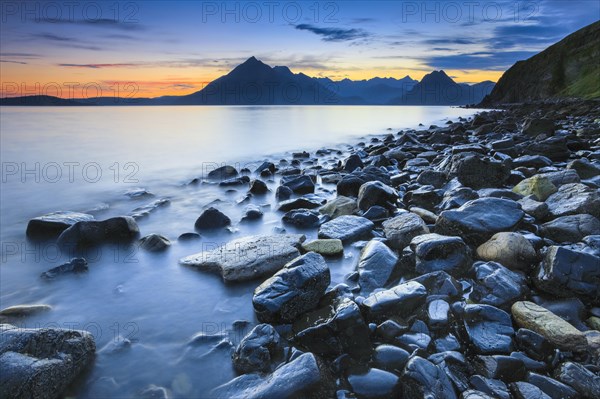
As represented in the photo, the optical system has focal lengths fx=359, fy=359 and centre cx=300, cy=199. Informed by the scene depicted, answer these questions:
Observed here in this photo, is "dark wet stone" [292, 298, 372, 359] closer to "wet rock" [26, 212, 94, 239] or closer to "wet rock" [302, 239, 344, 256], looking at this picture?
"wet rock" [302, 239, 344, 256]

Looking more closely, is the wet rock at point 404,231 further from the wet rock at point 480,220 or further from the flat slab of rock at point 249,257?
the flat slab of rock at point 249,257

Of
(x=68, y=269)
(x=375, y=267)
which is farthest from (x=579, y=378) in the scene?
(x=68, y=269)

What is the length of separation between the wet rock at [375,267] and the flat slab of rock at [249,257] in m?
1.12

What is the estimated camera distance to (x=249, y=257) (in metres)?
5.66

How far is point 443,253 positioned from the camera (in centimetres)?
485

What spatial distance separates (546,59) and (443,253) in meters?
114

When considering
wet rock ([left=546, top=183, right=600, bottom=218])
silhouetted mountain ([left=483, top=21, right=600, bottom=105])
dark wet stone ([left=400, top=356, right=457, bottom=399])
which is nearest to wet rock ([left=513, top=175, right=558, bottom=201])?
wet rock ([left=546, top=183, right=600, bottom=218])

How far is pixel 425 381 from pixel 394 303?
1068 millimetres

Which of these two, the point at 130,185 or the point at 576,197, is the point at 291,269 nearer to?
the point at 576,197

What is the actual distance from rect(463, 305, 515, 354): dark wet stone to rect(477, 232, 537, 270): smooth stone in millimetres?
1241

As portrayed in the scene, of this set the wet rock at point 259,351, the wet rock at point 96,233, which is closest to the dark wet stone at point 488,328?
the wet rock at point 259,351

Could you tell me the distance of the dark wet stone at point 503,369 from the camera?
302 cm

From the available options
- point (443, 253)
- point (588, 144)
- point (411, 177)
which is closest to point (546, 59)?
point (588, 144)

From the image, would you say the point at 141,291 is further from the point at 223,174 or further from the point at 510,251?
the point at 223,174
